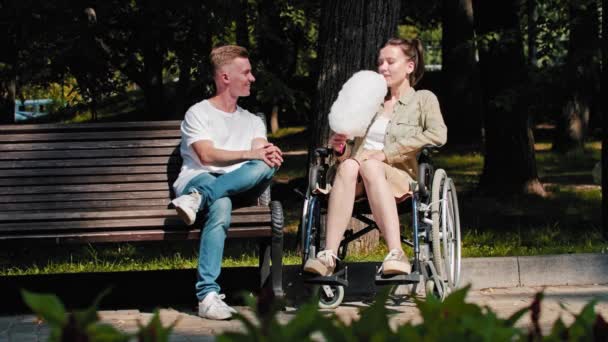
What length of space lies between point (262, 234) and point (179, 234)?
0.46 metres

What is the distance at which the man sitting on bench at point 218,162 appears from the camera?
20.5 feet

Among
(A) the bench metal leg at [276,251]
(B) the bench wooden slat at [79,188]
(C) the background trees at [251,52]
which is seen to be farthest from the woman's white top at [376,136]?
(C) the background trees at [251,52]

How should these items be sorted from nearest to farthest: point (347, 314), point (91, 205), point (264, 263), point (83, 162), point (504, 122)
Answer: point (347, 314) < point (264, 263) < point (91, 205) < point (83, 162) < point (504, 122)

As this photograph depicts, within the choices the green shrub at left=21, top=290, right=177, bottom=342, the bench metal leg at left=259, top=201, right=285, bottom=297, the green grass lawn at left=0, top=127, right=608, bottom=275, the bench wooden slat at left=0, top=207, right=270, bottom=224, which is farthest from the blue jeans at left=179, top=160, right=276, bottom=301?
the green shrub at left=21, top=290, right=177, bottom=342

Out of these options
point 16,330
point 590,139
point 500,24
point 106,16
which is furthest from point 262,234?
point 590,139

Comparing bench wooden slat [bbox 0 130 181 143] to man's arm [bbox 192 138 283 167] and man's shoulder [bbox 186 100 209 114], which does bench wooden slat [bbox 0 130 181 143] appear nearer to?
man's shoulder [bbox 186 100 209 114]

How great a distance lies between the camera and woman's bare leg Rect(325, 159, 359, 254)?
6.42 metres

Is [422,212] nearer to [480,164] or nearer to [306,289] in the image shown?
[306,289]

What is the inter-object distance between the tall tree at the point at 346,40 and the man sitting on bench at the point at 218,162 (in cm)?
138

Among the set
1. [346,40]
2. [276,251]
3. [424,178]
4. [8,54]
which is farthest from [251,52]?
[424,178]

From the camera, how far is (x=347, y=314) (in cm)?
602

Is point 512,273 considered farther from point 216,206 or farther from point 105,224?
point 105,224

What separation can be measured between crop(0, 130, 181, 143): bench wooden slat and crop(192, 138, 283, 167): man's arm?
0.54 meters

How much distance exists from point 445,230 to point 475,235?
3474 mm
